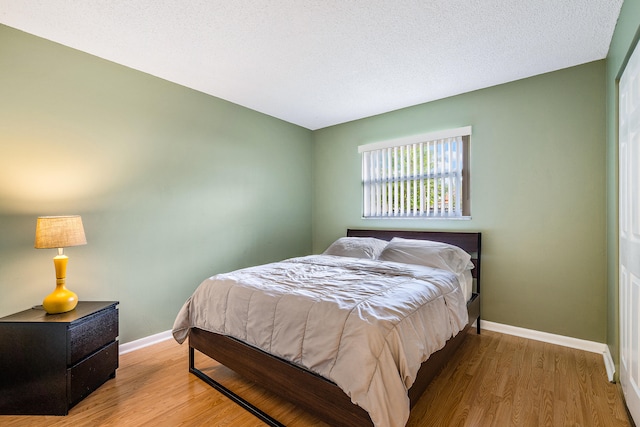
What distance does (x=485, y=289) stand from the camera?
306 cm

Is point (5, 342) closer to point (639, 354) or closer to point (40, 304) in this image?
point (40, 304)

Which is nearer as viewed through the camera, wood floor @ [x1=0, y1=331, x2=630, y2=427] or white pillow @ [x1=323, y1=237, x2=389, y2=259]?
wood floor @ [x1=0, y1=331, x2=630, y2=427]

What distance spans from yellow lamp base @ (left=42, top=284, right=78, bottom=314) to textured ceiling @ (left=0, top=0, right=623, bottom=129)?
6.13ft

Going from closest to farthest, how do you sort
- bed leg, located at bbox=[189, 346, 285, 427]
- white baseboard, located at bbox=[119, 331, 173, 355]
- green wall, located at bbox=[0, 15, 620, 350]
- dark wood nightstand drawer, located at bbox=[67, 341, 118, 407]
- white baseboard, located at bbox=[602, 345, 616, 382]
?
bed leg, located at bbox=[189, 346, 285, 427], dark wood nightstand drawer, located at bbox=[67, 341, 118, 407], white baseboard, located at bbox=[602, 345, 616, 382], green wall, located at bbox=[0, 15, 620, 350], white baseboard, located at bbox=[119, 331, 173, 355]

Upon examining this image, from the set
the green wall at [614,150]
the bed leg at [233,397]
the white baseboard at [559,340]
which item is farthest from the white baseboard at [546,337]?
the bed leg at [233,397]

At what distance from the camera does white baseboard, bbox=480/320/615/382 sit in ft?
7.42

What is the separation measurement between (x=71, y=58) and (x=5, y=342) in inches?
83.2

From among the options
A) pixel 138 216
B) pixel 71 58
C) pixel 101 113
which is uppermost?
pixel 71 58

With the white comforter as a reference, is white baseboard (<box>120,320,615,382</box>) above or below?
below

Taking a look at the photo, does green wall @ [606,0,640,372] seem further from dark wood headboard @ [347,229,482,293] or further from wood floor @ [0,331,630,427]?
dark wood headboard @ [347,229,482,293]

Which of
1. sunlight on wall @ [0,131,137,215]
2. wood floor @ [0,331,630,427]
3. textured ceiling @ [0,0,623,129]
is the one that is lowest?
wood floor @ [0,331,630,427]

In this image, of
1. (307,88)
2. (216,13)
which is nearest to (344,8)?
(216,13)

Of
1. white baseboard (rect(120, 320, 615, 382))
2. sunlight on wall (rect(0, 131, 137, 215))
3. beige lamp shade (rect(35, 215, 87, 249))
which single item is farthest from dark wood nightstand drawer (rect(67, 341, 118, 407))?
sunlight on wall (rect(0, 131, 137, 215))

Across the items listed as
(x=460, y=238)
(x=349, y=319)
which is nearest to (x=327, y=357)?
(x=349, y=319)
